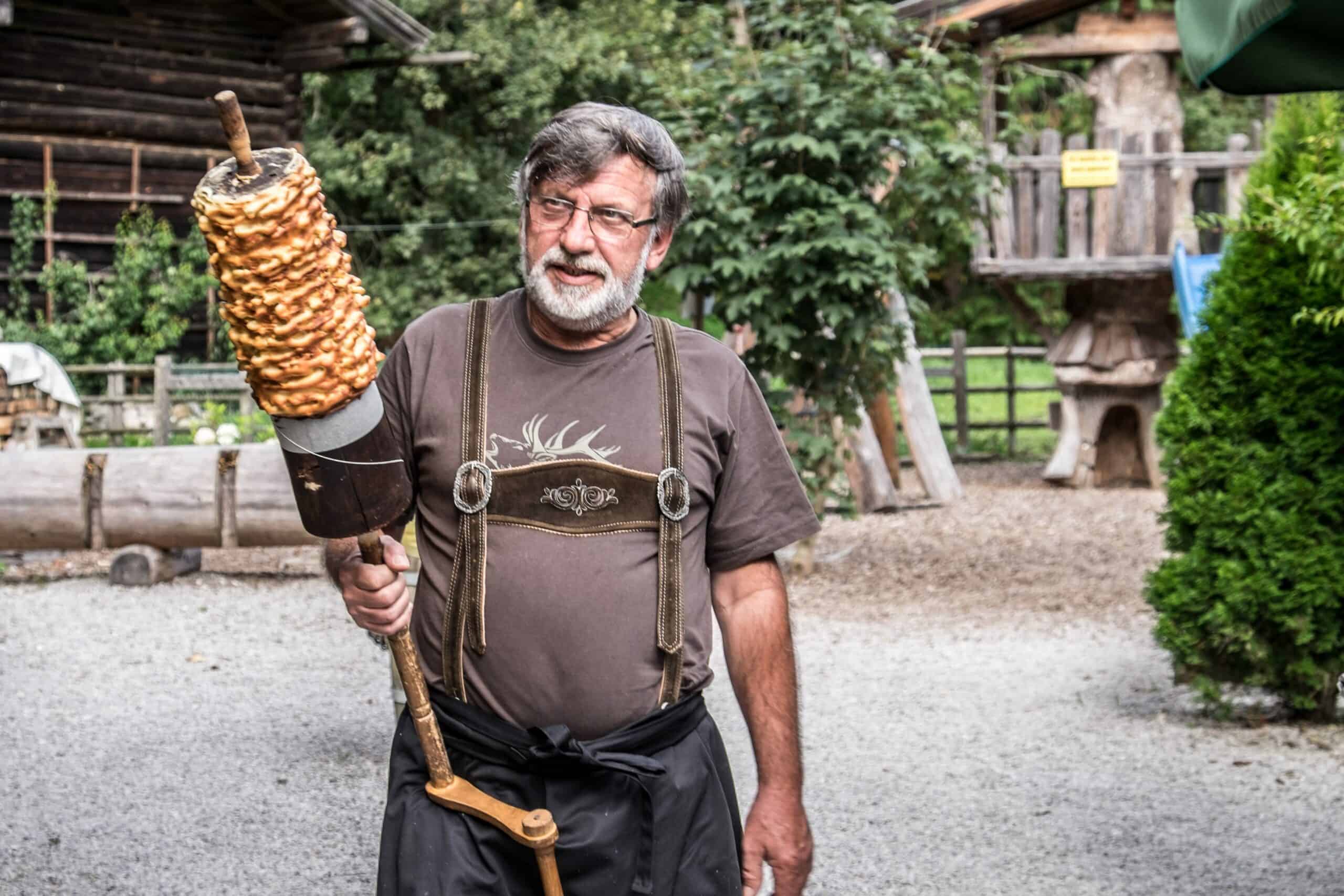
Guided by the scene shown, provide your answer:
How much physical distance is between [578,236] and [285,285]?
79cm

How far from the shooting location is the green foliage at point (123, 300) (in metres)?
15.7

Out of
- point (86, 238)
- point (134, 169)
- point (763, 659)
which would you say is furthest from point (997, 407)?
point (763, 659)

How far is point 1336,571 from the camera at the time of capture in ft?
20.2

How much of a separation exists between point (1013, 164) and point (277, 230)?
43.7ft

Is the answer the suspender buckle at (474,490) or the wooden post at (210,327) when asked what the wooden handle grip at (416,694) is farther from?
the wooden post at (210,327)

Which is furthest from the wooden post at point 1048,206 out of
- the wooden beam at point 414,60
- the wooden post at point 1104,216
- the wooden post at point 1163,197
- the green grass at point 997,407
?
the wooden beam at point 414,60

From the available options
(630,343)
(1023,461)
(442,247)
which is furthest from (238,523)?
(442,247)

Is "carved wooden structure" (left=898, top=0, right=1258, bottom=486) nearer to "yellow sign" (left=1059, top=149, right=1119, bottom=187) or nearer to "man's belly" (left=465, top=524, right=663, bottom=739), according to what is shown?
"yellow sign" (left=1059, top=149, right=1119, bottom=187)

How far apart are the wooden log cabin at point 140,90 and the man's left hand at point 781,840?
48.3 feet

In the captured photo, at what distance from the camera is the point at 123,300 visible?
1605 centimetres

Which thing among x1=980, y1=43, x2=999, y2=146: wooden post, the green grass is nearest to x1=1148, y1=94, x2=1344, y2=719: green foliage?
x1=980, y1=43, x2=999, y2=146: wooden post

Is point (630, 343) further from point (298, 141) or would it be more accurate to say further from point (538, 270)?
point (298, 141)

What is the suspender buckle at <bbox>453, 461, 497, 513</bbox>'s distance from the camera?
2561mm

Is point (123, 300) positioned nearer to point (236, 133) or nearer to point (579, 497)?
point (579, 497)
